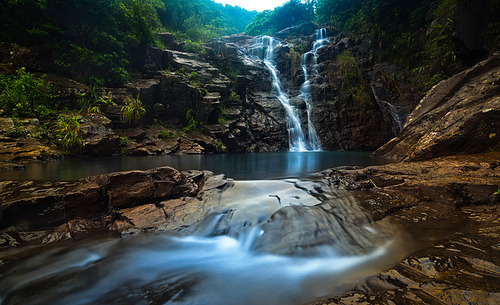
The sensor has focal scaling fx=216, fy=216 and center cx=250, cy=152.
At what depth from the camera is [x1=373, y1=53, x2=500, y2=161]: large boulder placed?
4.71 metres

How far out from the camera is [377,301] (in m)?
1.44

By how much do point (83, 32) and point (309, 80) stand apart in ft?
56.0

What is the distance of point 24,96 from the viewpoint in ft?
30.3

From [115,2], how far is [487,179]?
18.3m

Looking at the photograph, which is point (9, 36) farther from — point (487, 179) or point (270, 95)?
point (487, 179)

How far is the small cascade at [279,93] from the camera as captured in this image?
17766mm

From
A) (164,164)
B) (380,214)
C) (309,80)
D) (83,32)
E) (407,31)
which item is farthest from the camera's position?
(309,80)

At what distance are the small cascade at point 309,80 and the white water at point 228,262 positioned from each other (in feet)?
49.1

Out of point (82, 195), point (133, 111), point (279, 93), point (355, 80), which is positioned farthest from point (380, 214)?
point (279, 93)

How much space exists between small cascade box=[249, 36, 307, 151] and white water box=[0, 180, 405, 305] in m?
14.6

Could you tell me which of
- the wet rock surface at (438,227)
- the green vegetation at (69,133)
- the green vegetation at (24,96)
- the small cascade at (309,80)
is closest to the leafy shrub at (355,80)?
the small cascade at (309,80)

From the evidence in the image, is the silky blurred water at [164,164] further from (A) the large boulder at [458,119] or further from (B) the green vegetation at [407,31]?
(B) the green vegetation at [407,31]

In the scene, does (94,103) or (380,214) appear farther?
(94,103)

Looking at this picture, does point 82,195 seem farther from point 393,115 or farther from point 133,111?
point 393,115
